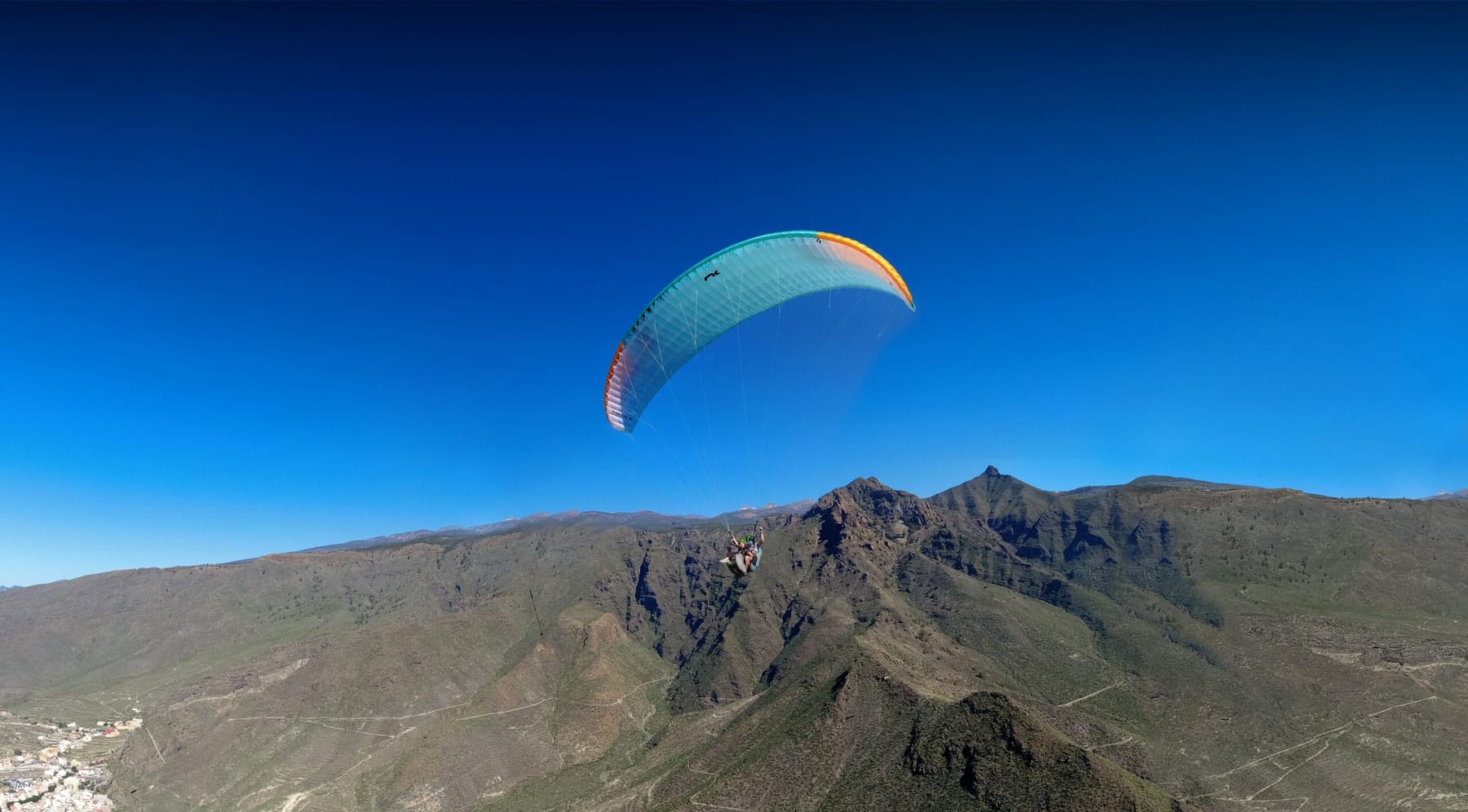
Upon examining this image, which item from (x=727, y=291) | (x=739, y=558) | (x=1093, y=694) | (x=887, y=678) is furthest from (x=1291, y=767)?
(x=727, y=291)

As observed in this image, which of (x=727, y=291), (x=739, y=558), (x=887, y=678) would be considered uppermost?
(x=727, y=291)

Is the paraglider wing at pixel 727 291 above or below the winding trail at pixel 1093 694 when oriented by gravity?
above

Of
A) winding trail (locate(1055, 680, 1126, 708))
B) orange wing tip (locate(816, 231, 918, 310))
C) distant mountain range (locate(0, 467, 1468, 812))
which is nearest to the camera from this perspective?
orange wing tip (locate(816, 231, 918, 310))

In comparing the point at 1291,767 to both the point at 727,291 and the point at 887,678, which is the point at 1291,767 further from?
the point at 727,291

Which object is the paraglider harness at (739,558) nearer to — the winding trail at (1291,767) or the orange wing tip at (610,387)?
the orange wing tip at (610,387)

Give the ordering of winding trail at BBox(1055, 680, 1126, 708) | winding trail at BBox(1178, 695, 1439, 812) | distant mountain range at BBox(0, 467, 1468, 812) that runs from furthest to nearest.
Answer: winding trail at BBox(1055, 680, 1126, 708), distant mountain range at BBox(0, 467, 1468, 812), winding trail at BBox(1178, 695, 1439, 812)

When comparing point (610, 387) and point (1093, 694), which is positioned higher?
point (610, 387)

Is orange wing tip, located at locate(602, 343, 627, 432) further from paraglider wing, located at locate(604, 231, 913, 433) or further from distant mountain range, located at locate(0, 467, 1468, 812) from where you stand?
distant mountain range, located at locate(0, 467, 1468, 812)

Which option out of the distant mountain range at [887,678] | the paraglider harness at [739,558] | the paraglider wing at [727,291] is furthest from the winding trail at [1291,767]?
the paraglider wing at [727,291]

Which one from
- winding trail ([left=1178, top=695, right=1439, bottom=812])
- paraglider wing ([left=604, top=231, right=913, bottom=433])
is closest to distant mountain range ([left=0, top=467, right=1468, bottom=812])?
winding trail ([left=1178, top=695, right=1439, bottom=812])

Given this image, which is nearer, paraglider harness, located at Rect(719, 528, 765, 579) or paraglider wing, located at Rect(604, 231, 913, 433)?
paraglider wing, located at Rect(604, 231, 913, 433)
